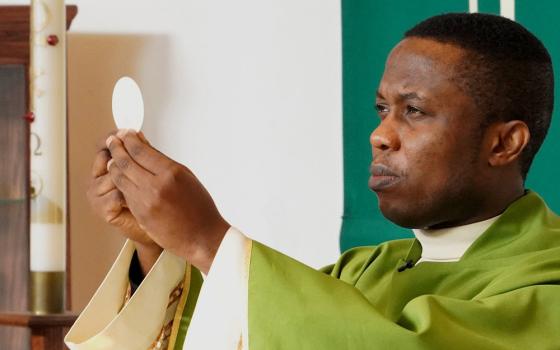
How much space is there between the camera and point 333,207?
3148mm

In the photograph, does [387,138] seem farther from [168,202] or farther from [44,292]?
[44,292]

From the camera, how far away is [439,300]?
4.47 ft

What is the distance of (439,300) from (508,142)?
355mm

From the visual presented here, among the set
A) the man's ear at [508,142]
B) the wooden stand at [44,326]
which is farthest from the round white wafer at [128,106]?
the wooden stand at [44,326]

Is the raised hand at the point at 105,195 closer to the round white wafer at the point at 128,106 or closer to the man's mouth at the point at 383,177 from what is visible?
the round white wafer at the point at 128,106

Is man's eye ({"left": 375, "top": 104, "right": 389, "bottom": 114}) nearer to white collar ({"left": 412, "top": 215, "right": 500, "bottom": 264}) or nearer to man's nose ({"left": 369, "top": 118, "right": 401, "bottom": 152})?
man's nose ({"left": 369, "top": 118, "right": 401, "bottom": 152})

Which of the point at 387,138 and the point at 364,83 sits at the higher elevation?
the point at 364,83

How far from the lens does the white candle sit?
2.46 meters

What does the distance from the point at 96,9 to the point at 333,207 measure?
2.86 ft

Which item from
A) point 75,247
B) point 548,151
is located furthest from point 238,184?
point 548,151

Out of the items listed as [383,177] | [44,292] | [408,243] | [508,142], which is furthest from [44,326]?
[508,142]

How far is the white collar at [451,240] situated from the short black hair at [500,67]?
13cm

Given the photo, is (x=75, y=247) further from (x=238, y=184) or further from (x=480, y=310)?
(x=480, y=310)

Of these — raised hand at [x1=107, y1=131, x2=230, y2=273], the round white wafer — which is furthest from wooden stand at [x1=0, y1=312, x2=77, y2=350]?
raised hand at [x1=107, y1=131, x2=230, y2=273]
